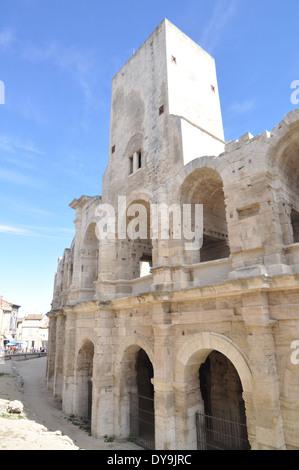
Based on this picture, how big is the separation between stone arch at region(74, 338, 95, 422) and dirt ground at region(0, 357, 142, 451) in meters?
0.82

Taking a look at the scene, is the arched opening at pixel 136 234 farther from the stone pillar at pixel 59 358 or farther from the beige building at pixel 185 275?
the stone pillar at pixel 59 358

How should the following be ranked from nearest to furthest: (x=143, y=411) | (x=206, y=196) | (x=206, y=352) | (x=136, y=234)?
(x=206, y=352)
(x=206, y=196)
(x=143, y=411)
(x=136, y=234)

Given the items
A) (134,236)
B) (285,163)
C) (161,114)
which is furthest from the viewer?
(134,236)

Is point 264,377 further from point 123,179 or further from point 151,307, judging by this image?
point 123,179

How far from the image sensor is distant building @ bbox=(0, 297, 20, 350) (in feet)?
141

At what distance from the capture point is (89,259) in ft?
52.3

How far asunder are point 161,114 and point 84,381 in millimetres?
12434

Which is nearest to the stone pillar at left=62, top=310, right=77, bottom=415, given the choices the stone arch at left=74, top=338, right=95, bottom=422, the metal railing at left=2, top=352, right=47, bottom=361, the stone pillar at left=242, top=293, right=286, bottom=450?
the stone arch at left=74, top=338, right=95, bottom=422

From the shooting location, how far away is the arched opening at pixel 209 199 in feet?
33.0

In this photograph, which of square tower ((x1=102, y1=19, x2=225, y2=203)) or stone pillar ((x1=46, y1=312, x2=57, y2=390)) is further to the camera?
stone pillar ((x1=46, y1=312, x2=57, y2=390))

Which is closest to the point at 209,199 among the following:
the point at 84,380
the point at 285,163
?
the point at 285,163

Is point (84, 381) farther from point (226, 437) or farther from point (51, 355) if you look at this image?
point (51, 355)

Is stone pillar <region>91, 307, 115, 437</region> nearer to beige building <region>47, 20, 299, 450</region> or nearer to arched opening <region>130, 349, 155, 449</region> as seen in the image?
beige building <region>47, 20, 299, 450</region>
